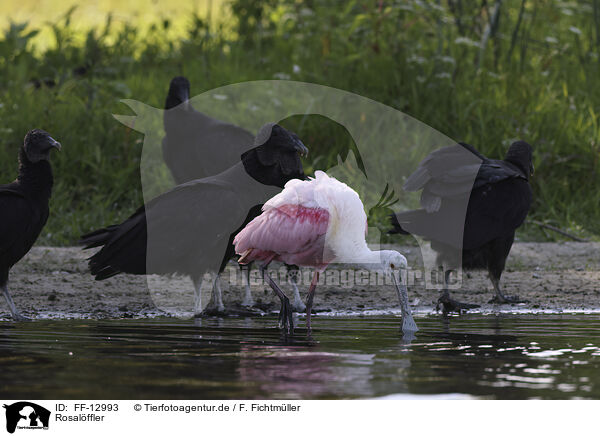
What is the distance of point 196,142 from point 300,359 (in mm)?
3239

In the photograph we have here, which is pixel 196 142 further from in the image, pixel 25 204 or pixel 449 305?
pixel 449 305

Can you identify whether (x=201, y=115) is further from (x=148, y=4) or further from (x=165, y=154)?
(x=148, y=4)

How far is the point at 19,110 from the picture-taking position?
31.2 feet

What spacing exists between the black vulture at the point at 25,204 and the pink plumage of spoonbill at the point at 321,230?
1.43 metres

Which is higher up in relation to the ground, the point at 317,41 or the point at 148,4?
the point at 148,4

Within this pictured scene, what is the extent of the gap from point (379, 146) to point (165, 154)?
259 cm

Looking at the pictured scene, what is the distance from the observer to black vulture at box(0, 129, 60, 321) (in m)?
6.04

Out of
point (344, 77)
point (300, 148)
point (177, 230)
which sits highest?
point (344, 77)

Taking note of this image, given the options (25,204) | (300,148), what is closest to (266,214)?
(300,148)

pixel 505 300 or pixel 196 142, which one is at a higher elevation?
pixel 196 142

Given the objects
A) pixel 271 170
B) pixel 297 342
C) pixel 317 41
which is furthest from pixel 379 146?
pixel 297 342
